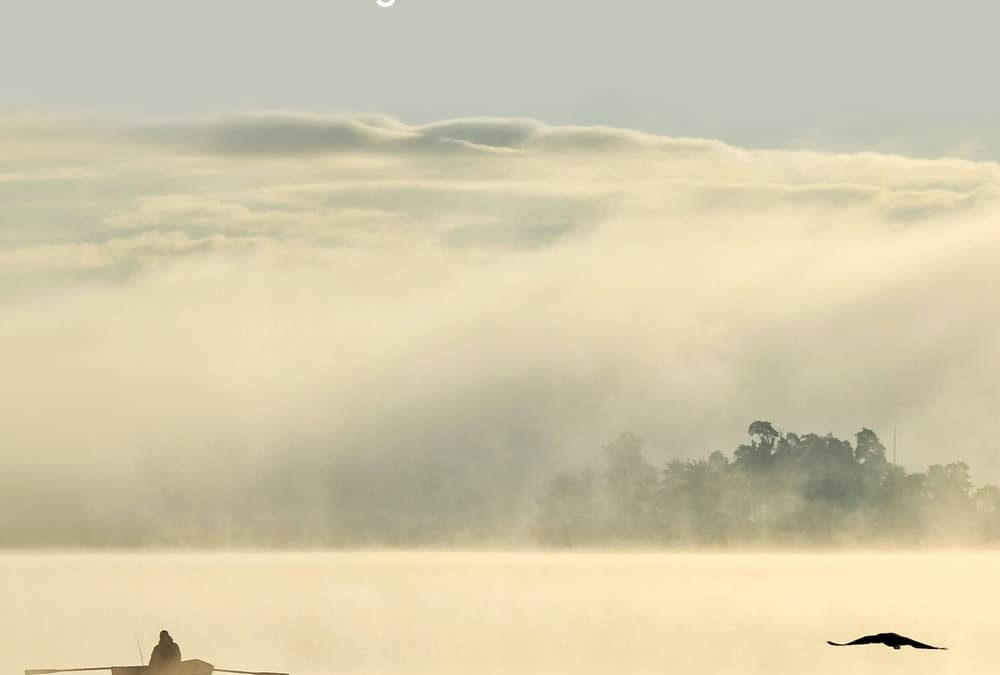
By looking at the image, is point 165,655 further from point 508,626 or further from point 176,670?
point 508,626

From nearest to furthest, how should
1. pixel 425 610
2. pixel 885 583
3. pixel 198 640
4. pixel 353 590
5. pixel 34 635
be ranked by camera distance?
pixel 198 640 < pixel 34 635 < pixel 425 610 < pixel 353 590 < pixel 885 583

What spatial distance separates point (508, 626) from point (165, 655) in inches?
2616

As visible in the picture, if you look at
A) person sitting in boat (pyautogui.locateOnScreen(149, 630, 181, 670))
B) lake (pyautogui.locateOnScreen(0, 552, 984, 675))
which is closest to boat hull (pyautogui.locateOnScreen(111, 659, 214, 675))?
person sitting in boat (pyautogui.locateOnScreen(149, 630, 181, 670))

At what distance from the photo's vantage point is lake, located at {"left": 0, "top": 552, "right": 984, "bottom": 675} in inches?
3967

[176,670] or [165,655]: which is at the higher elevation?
[165,655]

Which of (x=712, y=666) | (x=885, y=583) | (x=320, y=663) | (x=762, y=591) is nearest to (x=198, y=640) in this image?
(x=320, y=663)

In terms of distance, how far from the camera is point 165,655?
64.5 meters

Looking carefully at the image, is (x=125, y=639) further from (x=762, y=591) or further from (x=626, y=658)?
(x=762, y=591)

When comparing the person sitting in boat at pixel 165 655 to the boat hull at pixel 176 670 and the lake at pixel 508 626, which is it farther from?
the lake at pixel 508 626

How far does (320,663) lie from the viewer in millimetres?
101188

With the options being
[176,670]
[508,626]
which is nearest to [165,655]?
[176,670]

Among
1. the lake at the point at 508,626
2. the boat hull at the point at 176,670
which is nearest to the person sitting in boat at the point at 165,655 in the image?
the boat hull at the point at 176,670

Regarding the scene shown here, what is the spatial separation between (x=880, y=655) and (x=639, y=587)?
315 ft

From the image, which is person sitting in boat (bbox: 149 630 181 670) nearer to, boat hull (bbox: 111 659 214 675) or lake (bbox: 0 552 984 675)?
boat hull (bbox: 111 659 214 675)
